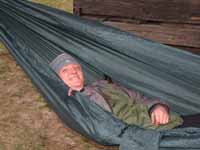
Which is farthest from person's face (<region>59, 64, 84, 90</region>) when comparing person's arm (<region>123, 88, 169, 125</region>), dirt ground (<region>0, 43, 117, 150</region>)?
dirt ground (<region>0, 43, 117, 150</region>)

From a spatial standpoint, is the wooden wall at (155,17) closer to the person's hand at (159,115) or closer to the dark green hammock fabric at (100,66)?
the dark green hammock fabric at (100,66)

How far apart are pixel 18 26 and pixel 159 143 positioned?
1.52 m

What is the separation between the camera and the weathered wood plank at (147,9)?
4316 mm

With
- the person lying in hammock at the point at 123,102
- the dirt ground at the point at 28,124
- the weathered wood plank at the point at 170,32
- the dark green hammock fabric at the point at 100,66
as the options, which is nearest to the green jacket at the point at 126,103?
the person lying in hammock at the point at 123,102

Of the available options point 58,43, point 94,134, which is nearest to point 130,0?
point 58,43

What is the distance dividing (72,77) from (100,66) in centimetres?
39

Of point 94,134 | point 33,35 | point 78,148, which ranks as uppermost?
point 33,35

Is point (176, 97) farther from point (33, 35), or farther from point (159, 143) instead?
point (33, 35)

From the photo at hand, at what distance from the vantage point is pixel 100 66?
3.65m

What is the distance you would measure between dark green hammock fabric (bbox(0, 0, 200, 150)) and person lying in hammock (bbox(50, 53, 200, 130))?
0.09 meters

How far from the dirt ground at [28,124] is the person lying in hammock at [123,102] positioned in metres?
0.54

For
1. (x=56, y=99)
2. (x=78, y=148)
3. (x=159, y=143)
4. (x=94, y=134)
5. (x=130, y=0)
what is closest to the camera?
(x=159, y=143)

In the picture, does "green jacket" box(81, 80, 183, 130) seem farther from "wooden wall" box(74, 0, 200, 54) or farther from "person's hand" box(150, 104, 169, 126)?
"wooden wall" box(74, 0, 200, 54)

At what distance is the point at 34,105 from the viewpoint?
4520mm
